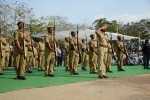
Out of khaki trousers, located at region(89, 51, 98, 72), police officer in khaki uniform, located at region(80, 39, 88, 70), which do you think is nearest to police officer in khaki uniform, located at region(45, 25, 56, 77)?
khaki trousers, located at region(89, 51, 98, 72)

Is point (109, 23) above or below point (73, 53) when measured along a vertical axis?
above

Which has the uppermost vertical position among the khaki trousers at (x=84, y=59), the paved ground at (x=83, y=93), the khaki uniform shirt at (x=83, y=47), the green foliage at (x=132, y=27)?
the green foliage at (x=132, y=27)

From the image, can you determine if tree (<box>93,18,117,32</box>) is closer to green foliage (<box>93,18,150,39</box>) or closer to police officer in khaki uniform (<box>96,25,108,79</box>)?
green foliage (<box>93,18,150,39</box>)

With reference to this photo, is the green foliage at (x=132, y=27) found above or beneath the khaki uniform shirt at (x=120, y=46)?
above

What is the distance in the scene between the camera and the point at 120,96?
7379 millimetres

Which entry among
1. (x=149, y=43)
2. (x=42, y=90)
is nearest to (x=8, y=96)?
(x=42, y=90)

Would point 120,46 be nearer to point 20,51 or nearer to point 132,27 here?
point 20,51

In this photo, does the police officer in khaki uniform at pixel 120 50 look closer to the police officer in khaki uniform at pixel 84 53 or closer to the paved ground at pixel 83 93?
the police officer in khaki uniform at pixel 84 53

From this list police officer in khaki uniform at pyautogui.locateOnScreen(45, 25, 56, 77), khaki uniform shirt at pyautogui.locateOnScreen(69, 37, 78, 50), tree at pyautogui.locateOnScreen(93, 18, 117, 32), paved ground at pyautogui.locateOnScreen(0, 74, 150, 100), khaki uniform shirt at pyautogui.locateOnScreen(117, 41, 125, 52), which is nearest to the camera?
paved ground at pyautogui.locateOnScreen(0, 74, 150, 100)

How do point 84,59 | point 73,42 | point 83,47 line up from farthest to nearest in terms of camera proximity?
point 84,59, point 83,47, point 73,42

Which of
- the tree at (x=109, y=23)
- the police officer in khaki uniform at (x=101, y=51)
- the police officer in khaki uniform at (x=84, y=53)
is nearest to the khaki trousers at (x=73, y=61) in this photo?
the police officer in khaki uniform at (x=101, y=51)

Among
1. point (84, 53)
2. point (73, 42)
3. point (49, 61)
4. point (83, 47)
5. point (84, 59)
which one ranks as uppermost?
point (73, 42)

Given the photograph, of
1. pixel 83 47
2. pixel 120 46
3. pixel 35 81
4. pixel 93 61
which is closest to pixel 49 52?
pixel 35 81

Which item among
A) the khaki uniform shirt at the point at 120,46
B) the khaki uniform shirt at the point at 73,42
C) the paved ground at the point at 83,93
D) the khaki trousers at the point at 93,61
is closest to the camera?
the paved ground at the point at 83,93
